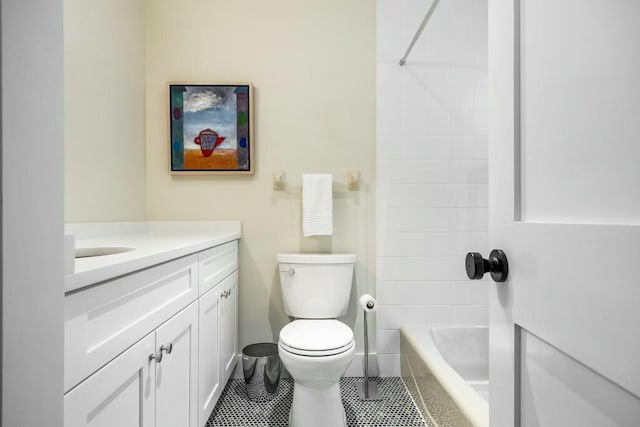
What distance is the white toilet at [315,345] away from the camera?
135cm

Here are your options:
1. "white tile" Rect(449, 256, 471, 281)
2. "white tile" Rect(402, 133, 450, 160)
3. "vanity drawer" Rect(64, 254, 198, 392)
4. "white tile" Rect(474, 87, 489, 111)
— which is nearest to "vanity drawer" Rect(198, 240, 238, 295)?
"vanity drawer" Rect(64, 254, 198, 392)

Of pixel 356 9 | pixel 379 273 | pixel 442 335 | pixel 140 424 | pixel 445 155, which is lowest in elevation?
pixel 442 335

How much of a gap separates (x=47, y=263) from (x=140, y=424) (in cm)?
70

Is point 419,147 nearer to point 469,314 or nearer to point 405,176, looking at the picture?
point 405,176

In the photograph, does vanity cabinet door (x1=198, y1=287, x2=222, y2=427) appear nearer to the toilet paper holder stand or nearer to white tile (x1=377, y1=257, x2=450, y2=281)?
the toilet paper holder stand

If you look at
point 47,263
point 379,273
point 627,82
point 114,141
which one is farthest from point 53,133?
point 379,273

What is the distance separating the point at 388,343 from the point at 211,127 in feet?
5.34

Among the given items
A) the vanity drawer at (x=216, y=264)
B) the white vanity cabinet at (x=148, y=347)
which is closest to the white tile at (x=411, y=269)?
the vanity drawer at (x=216, y=264)

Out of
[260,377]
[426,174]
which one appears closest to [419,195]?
[426,174]

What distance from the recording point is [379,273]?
2.02 m

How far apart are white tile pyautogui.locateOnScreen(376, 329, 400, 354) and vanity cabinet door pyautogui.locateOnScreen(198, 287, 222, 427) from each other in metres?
0.92

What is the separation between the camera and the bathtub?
122 cm

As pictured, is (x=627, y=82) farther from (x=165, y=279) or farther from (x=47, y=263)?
(x=165, y=279)

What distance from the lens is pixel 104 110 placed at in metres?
1.64
